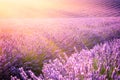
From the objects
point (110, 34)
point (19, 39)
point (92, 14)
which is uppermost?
point (19, 39)

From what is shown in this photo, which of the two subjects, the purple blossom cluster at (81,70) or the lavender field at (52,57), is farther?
the lavender field at (52,57)

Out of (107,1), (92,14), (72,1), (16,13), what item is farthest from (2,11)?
(107,1)

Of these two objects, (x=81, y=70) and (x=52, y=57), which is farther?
(x=52, y=57)

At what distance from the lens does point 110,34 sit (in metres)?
6.61

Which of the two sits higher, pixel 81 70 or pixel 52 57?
pixel 81 70

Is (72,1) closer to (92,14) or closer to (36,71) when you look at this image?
(92,14)

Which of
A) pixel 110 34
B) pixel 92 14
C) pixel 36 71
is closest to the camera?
pixel 36 71

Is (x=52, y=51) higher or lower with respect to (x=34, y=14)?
higher

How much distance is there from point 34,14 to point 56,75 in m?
17.1

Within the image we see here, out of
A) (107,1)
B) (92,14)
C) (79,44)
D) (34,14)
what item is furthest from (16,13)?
(79,44)

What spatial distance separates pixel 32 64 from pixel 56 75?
140 cm

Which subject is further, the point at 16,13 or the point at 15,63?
the point at 16,13

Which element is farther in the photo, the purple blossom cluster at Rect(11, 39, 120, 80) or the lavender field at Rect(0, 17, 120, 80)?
the lavender field at Rect(0, 17, 120, 80)

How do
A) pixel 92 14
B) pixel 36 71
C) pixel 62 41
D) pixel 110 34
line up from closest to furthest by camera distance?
pixel 36 71
pixel 62 41
pixel 110 34
pixel 92 14
